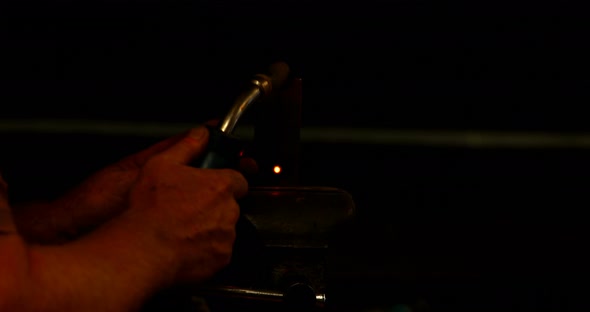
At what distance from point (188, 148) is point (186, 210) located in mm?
141

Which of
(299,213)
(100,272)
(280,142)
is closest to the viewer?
(100,272)

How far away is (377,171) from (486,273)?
78 centimetres

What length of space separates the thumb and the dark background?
1.16m

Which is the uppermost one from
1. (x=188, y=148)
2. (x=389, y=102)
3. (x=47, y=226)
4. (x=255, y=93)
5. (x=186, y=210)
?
(x=389, y=102)

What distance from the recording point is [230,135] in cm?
114

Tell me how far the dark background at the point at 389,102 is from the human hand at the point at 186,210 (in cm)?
123

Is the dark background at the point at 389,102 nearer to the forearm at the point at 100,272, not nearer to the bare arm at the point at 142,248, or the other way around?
the bare arm at the point at 142,248

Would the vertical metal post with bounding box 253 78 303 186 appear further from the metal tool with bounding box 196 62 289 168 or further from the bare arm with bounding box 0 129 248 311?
the bare arm with bounding box 0 129 248 311

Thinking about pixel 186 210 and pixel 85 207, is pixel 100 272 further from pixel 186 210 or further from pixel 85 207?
pixel 85 207

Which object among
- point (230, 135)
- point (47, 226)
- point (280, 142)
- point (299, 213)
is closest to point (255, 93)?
point (230, 135)

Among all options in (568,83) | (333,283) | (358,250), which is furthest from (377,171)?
(568,83)

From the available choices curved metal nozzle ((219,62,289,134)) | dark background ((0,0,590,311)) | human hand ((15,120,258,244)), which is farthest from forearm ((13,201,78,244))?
dark background ((0,0,590,311))

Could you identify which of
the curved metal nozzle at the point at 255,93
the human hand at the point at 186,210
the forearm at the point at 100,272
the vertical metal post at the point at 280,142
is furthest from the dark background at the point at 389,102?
the forearm at the point at 100,272

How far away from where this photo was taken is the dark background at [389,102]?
219 centimetres
